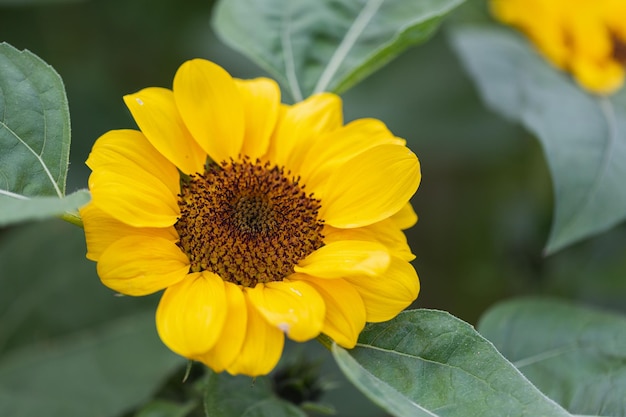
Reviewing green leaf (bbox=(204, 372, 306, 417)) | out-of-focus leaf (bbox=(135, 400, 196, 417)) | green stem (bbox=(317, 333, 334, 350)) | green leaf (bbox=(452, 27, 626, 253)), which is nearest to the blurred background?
green leaf (bbox=(452, 27, 626, 253))

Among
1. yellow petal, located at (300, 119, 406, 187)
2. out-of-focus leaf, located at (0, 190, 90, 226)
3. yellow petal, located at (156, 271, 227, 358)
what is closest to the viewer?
out-of-focus leaf, located at (0, 190, 90, 226)

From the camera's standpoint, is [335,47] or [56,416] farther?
[335,47]

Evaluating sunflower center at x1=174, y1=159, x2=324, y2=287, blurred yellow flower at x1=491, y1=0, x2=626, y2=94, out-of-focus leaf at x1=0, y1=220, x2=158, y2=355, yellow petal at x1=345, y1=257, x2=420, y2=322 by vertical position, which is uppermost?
blurred yellow flower at x1=491, y1=0, x2=626, y2=94

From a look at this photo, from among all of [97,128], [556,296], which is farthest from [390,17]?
[97,128]

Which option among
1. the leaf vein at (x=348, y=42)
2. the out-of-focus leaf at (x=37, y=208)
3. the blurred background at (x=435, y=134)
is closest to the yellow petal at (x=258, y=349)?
the out-of-focus leaf at (x=37, y=208)

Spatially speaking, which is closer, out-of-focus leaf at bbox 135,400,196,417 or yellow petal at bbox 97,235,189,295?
yellow petal at bbox 97,235,189,295

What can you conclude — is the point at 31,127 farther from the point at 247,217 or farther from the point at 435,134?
the point at 435,134

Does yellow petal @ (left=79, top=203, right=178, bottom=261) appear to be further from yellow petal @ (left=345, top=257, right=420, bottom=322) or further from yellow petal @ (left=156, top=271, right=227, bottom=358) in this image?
yellow petal @ (left=345, top=257, right=420, bottom=322)

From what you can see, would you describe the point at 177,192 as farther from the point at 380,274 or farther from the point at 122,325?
the point at 122,325
